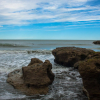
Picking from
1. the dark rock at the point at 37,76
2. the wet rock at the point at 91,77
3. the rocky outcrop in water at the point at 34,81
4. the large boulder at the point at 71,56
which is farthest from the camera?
the large boulder at the point at 71,56

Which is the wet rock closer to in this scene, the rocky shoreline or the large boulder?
the rocky shoreline

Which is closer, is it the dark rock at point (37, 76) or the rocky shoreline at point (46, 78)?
the rocky shoreline at point (46, 78)

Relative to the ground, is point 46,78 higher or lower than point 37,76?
lower

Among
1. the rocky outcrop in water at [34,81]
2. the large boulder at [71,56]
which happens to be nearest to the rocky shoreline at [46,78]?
the rocky outcrop in water at [34,81]

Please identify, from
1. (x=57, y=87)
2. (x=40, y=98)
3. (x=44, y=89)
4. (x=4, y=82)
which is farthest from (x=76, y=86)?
(x=4, y=82)

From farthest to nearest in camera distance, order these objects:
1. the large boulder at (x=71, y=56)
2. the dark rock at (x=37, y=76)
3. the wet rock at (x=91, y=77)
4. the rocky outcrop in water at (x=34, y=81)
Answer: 1. the large boulder at (x=71, y=56)
2. the dark rock at (x=37, y=76)
3. the rocky outcrop in water at (x=34, y=81)
4. the wet rock at (x=91, y=77)

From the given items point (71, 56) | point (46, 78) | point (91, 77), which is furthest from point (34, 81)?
point (71, 56)

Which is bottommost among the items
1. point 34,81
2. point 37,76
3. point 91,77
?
point 34,81

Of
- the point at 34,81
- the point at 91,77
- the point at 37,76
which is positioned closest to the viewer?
the point at 91,77

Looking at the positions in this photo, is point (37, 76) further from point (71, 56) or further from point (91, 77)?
point (71, 56)

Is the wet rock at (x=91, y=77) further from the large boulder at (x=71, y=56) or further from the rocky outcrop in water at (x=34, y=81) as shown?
the large boulder at (x=71, y=56)

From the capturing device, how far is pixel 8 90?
6.35 metres

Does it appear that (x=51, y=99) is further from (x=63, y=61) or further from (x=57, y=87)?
(x=63, y=61)

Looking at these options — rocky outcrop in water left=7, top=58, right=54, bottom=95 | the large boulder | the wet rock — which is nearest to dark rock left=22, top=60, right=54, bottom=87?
rocky outcrop in water left=7, top=58, right=54, bottom=95
